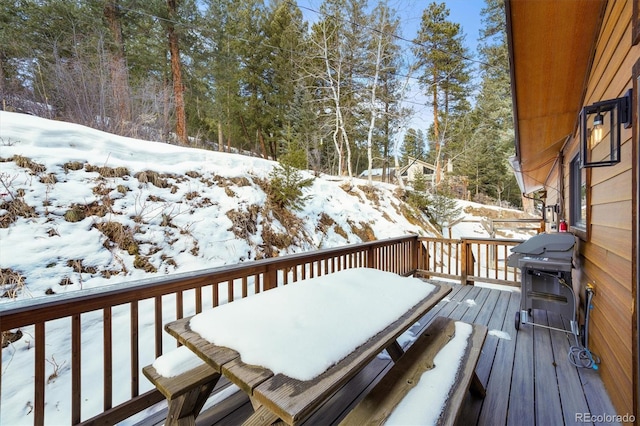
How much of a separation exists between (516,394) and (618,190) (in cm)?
149

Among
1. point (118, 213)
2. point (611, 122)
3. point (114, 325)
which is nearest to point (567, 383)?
point (611, 122)

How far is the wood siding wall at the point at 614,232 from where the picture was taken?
4.83ft

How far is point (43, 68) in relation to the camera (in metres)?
7.08

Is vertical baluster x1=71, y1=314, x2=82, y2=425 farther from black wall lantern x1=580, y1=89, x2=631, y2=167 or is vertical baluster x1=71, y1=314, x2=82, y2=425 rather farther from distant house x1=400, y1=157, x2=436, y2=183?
distant house x1=400, y1=157, x2=436, y2=183

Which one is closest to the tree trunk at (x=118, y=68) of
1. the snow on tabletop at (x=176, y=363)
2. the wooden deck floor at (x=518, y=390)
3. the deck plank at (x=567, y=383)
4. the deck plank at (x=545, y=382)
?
the snow on tabletop at (x=176, y=363)

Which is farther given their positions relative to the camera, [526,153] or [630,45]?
[526,153]

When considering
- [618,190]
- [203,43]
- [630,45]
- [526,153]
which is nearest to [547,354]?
[618,190]

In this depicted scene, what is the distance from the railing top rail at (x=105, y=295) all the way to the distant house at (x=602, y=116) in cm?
238

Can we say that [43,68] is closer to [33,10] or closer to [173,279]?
[33,10]

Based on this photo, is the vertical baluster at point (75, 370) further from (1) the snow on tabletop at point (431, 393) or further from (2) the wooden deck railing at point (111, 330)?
(1) the snow on tabletop at point (431, 393)

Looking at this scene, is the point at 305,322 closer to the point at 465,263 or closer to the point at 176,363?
the point at 176,363

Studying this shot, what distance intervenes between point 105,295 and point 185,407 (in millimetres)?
732

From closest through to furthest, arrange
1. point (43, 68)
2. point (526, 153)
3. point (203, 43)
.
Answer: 1. point (526, 153)
2. point (43, 68)
3. point (203, 43)

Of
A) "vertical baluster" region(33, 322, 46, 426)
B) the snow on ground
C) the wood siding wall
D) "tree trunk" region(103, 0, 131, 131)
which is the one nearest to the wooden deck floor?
the wood siding wall
